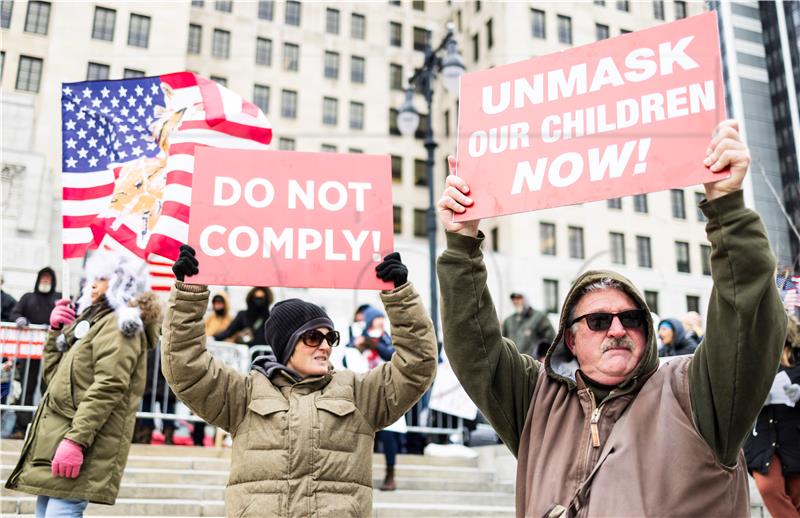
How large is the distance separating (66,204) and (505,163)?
3918 mm

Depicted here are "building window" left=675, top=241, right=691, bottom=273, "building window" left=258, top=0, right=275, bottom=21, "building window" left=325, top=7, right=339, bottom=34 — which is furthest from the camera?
"building window" left=325, top=7, right=339, bottom=34

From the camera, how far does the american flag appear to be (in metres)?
5.71

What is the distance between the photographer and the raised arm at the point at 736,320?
233cm

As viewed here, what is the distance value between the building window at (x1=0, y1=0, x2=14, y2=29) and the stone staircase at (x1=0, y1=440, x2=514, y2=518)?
97.4 feet

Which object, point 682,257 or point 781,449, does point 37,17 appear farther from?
point 781,449

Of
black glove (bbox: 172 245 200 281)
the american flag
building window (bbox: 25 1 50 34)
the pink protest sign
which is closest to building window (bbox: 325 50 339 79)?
building window (bbox: 25 1 50 34)

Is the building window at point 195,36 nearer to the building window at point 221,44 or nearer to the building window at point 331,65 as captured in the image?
the building window at point 221,44

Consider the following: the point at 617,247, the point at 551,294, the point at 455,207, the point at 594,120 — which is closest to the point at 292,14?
the point at 551,294

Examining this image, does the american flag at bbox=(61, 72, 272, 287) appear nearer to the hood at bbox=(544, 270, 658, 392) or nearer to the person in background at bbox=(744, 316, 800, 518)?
the hood at bbox=(544, 270, 658, 392)

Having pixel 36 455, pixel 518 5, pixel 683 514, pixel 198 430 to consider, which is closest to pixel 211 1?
pixel 518 5

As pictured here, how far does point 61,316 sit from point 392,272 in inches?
110

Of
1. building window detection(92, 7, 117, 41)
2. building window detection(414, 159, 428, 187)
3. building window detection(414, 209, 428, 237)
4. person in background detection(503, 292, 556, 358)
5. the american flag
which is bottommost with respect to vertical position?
person in background detection(503, 292, 556, 358)

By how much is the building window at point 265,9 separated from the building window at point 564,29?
50.5ft

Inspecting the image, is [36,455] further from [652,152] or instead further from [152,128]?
[652,152]
